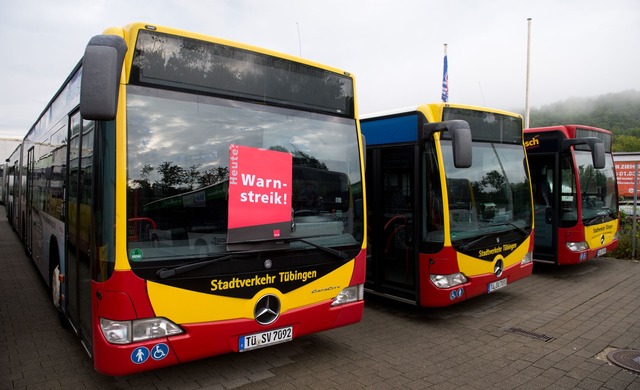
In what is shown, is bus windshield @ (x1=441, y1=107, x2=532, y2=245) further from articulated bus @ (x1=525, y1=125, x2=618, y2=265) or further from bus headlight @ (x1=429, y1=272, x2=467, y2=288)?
articulated bus @ (x1=525, y1=125, x2=618, y2=265)

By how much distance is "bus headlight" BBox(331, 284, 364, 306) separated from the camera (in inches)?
171

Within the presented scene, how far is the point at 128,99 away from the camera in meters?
3.14

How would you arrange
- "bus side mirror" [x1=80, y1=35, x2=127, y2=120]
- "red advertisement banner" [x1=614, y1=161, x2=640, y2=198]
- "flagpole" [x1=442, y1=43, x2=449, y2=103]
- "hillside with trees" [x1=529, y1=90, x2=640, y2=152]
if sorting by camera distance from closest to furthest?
"bus side mirror" [x1=80, y1=35, x2=127, y2=120], "flagpole" [x1=442, y1=43, x2=449, y2=103], "red advertisement banner" [x1=614, y1=161, x2=640, y2=198], "hillside with trees" [x1=529, y1=90, x2=640, y2=152]

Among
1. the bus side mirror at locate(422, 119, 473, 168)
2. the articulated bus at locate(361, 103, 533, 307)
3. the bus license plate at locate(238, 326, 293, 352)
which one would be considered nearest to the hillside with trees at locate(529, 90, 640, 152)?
the articulated bus at locate(361, 103, 533, 307)

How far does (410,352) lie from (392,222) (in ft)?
6.54

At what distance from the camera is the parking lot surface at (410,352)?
4004 millimetres

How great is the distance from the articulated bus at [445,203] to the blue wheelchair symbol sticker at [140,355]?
3659mm

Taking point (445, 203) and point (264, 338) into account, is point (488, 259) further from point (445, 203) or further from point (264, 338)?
point (264, 338)

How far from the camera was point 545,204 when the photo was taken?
8.80 metres

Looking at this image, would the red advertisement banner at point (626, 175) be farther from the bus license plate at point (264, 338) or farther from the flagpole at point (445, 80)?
the bus license plate at point (264, 338)

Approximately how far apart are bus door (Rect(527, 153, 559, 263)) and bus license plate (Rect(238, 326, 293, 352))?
268 inches

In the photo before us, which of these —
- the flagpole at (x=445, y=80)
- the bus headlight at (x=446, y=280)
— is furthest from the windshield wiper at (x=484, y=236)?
the flagpole at (x=445, y=80)

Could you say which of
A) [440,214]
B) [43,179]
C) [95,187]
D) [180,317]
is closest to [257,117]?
[95,187]

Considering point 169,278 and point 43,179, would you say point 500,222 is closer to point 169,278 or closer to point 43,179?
point 169,278
